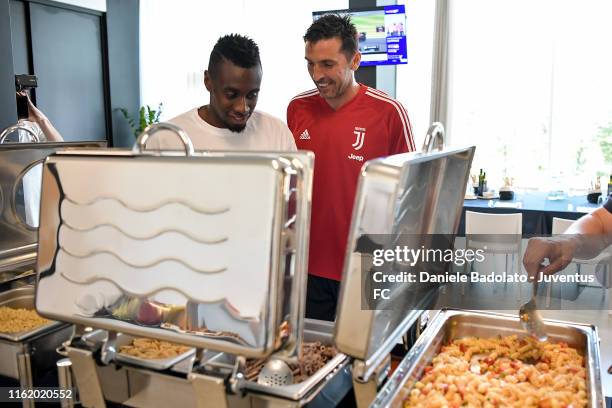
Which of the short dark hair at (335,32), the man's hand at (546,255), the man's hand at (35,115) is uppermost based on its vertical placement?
the short dark hair at (335,32)

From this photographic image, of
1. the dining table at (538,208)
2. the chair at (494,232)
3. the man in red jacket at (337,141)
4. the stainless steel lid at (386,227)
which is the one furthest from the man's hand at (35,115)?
the chair at (494,232)

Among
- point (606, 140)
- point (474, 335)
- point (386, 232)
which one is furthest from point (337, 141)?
point (606, 140)

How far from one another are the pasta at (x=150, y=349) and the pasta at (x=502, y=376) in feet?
1.36

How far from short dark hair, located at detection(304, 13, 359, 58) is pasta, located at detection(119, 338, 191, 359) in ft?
3.85

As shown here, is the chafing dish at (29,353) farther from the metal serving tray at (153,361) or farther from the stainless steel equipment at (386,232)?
the stainless steel equipment at (386,232)

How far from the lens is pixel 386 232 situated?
0.70 meters

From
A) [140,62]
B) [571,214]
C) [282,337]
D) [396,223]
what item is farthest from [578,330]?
[140,62]

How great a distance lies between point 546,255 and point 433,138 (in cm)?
53

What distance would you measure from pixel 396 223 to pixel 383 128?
112 centimetres

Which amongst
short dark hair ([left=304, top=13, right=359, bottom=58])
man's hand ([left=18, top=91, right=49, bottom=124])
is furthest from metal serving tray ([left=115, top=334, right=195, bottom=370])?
man's hand ([left=18, top=91, right=49, bottom=124])

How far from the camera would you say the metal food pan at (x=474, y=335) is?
941 mm

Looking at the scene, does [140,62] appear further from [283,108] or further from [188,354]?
[188,354]

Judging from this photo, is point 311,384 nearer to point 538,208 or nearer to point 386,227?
point 386,227

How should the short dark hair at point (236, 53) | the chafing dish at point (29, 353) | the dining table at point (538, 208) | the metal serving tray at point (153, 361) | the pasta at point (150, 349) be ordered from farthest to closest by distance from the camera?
the dining table at point (538, 208) < the short dark hair at point (236, 53) < the chafing dish at point (29, 353) < the pasta at point (150, 349) < the metal serving tray at point (153, 361)
